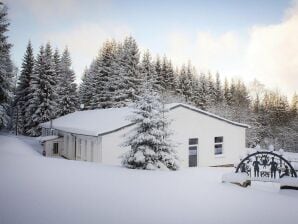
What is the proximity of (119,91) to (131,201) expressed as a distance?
38.8 m

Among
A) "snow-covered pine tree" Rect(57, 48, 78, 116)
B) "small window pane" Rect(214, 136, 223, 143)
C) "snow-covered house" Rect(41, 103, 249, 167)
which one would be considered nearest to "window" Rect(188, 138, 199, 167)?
"snow-covered house" Rect(41, 103, 249, 167)

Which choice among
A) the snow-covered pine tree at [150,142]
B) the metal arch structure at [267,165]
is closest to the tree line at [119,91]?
the snow-covered pine tree at [150,142]

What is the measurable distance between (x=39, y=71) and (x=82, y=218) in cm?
4827

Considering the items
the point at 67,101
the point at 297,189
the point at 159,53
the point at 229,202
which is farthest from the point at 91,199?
the point at 159,53

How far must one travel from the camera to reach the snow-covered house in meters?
19.8

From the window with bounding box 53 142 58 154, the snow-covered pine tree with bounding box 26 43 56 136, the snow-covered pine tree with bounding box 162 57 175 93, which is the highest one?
the snow-covered pine tree with bounding box 162 57 175 93

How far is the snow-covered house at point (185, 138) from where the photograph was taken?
64.8 feet

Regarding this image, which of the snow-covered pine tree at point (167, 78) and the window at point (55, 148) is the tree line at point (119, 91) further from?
the window at point (55, 148)

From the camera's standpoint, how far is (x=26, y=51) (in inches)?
2231

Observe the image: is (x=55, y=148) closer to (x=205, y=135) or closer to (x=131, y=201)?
(x=205, y=135)

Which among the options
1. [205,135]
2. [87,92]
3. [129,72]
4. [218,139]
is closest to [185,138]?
[205,135]

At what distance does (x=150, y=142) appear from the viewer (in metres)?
14.8

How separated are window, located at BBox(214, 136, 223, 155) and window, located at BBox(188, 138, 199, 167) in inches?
79.6

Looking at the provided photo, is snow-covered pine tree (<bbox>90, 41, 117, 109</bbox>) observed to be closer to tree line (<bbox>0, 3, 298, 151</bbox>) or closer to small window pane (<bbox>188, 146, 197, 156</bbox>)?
tree line (<bbox>0, 3, 298, 151</bbox>)
